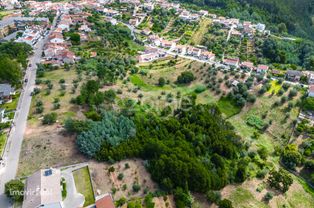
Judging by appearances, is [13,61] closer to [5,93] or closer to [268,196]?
[5,93]

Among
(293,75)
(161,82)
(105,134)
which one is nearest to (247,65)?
(293,75)

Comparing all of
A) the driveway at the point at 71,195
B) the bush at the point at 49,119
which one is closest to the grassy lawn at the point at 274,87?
the bush at the point at 49,119

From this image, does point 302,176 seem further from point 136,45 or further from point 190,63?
point 136,45

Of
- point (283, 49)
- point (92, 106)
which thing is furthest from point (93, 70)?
point (283, 49)

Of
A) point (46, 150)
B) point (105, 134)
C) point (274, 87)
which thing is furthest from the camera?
point (274, 87)

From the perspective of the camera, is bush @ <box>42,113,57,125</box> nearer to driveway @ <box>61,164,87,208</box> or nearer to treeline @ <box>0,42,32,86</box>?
driveway @ <box>61,164,87,208</box>

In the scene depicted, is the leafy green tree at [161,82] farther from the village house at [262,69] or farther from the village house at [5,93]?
the village house at [5,93]
